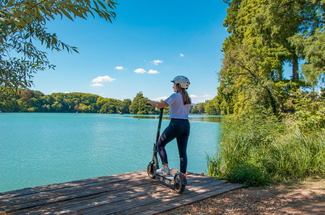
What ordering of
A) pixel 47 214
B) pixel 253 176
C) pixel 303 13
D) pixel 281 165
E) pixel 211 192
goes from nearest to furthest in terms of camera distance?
1. pixel 47 214
2. pixel 211 192
3. pixel 253 176
4. pixel 281 165
5. pixel 303 13

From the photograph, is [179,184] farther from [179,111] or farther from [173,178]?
[179,111]

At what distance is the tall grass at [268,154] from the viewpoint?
4.40 m

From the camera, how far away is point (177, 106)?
351cm

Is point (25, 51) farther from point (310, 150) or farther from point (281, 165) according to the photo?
point (310, 150)

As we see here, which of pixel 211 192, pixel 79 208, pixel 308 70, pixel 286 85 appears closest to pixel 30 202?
pixel 79 208

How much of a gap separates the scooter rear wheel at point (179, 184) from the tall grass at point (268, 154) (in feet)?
4.09

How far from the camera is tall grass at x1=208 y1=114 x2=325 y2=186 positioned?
440 centimetres

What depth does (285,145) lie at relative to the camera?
5398 mm

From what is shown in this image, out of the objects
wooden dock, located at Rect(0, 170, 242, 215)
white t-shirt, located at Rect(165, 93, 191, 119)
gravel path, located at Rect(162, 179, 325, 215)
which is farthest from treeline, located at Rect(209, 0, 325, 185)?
white t-shirt, located at Rect(165, 93, 191, 119)

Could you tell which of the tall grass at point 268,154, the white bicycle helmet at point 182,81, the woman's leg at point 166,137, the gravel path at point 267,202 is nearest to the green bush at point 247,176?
the tall grass at point 268,154

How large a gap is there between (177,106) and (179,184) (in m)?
1.15

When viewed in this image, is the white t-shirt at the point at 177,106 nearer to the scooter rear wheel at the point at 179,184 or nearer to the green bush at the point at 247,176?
the scooter rear wheel at the point at 179,184

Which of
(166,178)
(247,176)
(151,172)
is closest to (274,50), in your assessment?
(247,176)

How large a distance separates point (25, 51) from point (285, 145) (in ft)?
18.1
